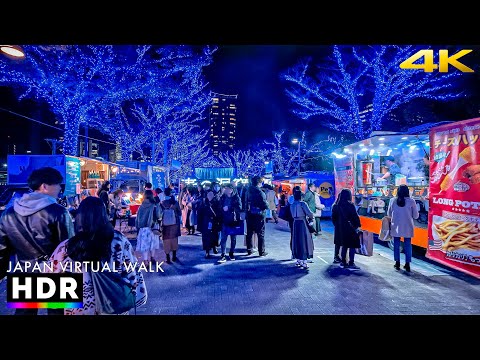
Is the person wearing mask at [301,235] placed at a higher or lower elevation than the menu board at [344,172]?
lower

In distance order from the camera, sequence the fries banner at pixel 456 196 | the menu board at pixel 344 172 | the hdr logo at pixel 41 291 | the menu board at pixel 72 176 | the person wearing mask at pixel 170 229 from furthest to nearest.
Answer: the menu board at pixel 344 172 → the menu board at pixel 72 176 → the person wearing mask at pixel 170 229 → the fries banner at pixel 456 196 → the hdr logo at pixel 41 291

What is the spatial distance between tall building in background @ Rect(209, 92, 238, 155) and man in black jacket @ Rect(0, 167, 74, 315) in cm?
15282

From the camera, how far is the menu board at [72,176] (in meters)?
9.87

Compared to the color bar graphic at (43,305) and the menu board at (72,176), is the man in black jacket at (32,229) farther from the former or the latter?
the menu board at (72,176)

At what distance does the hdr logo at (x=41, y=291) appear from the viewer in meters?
2.85

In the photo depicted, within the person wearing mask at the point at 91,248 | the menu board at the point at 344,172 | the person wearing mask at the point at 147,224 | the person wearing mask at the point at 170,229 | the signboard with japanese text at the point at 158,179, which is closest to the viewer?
the person wearing mask at the point at 91,248

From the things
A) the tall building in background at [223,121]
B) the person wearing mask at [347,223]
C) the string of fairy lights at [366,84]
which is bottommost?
the person wearing mask at [347,223]

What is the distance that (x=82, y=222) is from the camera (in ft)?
7.78

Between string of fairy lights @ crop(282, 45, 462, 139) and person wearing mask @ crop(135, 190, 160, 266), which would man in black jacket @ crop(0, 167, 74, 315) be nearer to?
person wearing mask @ crop(135, 190, 160, 266)

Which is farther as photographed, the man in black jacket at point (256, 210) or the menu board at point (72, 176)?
the menu board at point (72, 176)

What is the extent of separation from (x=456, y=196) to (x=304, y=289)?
3.33 metres

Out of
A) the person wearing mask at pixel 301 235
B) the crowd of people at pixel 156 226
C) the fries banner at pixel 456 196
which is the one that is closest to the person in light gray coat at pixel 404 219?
the crowd of people at pixel 156 226

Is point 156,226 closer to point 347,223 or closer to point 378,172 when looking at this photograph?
point 347,223
